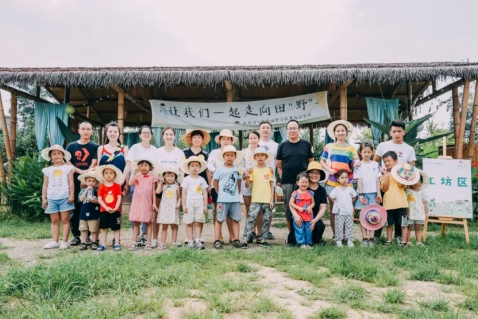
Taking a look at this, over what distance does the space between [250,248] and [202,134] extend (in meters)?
1.68

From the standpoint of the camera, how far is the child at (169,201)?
13.3 ft

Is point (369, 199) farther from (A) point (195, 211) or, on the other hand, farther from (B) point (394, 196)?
(A) point (195, 211)

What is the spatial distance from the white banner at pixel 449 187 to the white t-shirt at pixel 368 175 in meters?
0.92

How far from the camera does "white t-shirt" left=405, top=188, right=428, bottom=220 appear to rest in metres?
4.05

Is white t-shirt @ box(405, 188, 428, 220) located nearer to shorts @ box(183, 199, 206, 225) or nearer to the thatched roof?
shorts @ box(183, 199, 206, 225)

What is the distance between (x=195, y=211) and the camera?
4062 millimetres

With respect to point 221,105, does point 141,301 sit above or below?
below

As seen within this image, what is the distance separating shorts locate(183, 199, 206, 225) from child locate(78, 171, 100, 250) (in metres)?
1.08

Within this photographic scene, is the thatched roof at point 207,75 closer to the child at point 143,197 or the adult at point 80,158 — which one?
the adult at point 80,158

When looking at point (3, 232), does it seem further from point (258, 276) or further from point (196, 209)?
point (258, 276)

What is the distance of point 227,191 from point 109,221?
1452 mm

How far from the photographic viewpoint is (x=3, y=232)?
5.15 m

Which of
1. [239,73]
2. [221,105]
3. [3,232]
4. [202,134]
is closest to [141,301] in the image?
[202,134]

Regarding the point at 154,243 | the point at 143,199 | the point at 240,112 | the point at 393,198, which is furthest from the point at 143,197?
the point at 240,112
